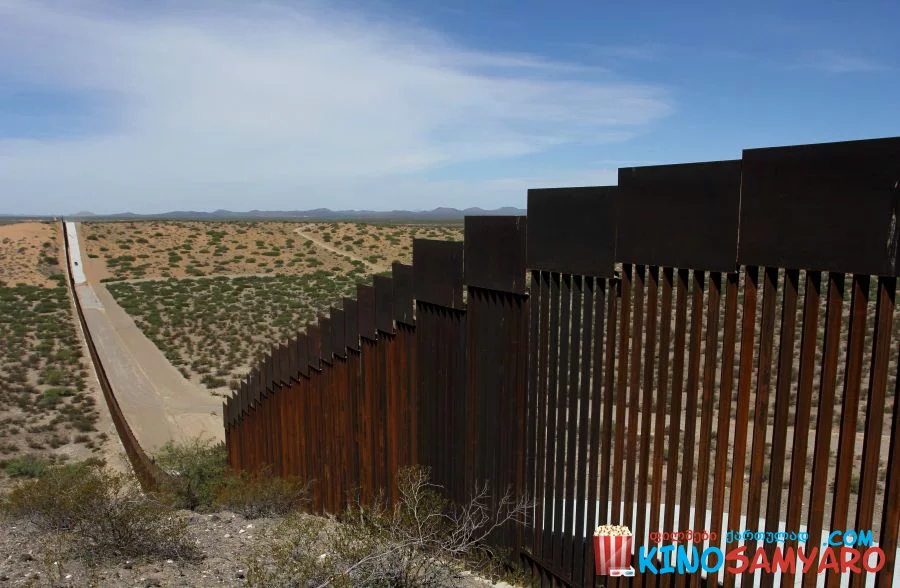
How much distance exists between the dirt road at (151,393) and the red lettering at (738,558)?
1404 centimetres

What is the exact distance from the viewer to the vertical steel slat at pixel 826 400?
3127 mm

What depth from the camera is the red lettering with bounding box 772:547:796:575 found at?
11.1ft

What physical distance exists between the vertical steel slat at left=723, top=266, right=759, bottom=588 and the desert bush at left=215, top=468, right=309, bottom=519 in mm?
6036

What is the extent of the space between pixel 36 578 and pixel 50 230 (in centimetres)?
7968

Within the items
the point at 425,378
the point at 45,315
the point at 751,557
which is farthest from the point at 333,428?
the point at 45,315

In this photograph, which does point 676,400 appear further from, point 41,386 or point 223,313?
point 223,313

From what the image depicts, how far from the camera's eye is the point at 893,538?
2992 millimetres

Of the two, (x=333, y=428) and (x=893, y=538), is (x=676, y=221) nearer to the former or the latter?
(x=893, y=538)

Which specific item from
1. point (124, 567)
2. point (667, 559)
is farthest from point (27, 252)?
point (667, 559)

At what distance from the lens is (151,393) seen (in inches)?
773

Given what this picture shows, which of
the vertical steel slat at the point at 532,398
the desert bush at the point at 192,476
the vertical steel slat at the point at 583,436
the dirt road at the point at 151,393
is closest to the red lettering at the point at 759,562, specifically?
the vertical steel slat at the point at 583,436

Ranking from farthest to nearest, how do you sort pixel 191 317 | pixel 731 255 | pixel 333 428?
1. pixel 191 317
2. pixel 333 428
3. pixel 731 255

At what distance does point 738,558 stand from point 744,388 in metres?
0.93

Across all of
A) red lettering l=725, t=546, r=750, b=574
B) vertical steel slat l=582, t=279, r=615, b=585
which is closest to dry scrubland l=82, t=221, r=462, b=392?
vertical steel slat l=582, t=279, r=615, b=585
